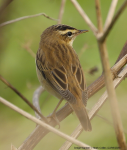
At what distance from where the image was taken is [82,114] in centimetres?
304

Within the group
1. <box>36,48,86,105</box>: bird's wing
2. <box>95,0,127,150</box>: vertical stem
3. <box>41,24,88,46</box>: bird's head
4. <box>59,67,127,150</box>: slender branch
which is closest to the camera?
<box>95,0,127,150</box>: vertical stem

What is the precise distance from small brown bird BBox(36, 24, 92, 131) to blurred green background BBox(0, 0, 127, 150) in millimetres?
599

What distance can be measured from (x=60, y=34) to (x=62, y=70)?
0.91m

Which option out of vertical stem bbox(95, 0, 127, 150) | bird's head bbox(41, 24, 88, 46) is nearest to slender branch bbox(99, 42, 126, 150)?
vertical stem bbox(95, 0, 127, 150)

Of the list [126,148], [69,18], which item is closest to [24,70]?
[69,18]

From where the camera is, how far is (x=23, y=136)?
4.40 metres

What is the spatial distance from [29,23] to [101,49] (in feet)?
15.2

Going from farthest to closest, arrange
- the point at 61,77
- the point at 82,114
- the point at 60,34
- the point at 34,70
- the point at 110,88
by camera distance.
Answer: the point at 34,70 → the point at 60,34 → the point at 61,77 → the point at 82,114 → the point at 110,88

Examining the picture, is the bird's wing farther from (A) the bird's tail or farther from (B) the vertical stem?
(B) the vertical stem

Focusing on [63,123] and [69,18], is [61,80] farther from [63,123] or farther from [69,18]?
[69,18]

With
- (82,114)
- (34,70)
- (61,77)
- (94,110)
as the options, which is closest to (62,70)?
(61,77)

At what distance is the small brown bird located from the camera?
3275 millimetres

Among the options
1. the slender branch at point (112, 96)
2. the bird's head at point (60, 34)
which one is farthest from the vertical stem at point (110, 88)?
the bird's head at point (60, 34)

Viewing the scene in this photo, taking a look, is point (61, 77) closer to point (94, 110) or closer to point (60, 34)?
point (94, 110)
